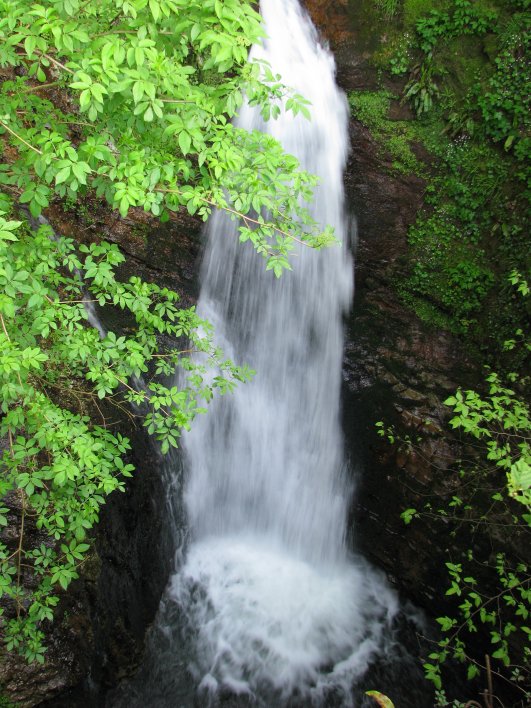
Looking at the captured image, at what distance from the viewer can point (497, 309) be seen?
639 centimetres

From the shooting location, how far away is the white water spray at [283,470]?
534 centimetres

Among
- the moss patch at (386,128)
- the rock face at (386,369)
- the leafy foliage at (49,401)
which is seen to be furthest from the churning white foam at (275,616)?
the moss patch at (386,128)

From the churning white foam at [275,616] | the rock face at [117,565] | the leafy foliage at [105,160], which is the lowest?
the churning white foam at [275,616]

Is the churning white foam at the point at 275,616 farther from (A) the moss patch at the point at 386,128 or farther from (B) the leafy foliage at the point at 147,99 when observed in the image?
(A) the moss patch at the point at 386,128

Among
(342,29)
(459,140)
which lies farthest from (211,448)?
(342,29)

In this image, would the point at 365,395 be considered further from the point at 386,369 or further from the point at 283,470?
the point at 283,470

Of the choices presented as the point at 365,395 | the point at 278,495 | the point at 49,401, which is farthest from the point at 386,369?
the point at 49,401

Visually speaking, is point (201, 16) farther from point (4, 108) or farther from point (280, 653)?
point (280, 653)

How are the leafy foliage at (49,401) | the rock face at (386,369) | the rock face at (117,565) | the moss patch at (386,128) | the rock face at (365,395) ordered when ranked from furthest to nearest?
the moss patch at (386,128), the rock face at (386,369), the rock face at (365,395), the rock face at (117,565), the leafy foliage at (49,401)

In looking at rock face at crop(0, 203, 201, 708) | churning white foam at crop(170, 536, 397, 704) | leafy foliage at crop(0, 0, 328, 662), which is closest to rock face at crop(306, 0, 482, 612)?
churning white foam at crop(170, 536, 397, 704)

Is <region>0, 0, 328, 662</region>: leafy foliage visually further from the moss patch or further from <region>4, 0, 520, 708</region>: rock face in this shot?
the moss patch

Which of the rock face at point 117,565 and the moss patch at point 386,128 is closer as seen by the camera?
the rock face at point 117,565

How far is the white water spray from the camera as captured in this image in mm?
5340

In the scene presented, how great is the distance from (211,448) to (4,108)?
4470 millimetres
